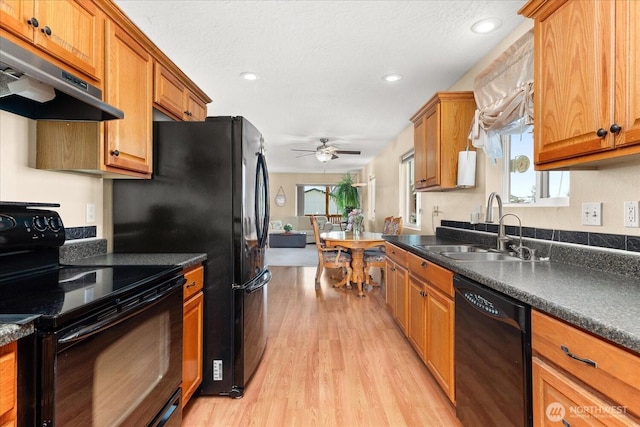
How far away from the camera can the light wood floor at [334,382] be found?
1.88m

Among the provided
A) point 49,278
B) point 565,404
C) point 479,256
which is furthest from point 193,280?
point 479,256

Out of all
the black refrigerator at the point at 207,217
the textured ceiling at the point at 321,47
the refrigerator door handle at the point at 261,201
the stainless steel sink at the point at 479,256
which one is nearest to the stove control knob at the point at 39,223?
the black refrigerator at the point at 207,217

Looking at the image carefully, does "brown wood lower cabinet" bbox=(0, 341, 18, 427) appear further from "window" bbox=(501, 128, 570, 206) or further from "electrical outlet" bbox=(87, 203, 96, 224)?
"window" bbox=(501, 128, 570, 206)

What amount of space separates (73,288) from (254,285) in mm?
1168

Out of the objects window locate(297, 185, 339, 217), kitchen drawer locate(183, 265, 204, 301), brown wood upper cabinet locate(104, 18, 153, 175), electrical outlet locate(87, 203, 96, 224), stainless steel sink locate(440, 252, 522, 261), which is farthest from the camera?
window locate(297, 185, 339, 217)

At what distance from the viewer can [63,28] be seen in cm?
138

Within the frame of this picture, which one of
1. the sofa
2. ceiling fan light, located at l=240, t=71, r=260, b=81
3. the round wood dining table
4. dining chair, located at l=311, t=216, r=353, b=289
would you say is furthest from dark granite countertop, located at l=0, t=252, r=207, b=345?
the sofa

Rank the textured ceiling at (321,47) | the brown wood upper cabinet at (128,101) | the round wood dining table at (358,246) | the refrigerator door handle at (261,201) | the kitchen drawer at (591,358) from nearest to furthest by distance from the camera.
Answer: the kitchen drawer at (591,358), the brown wood upper cabinet at (128,101), the textured ceiling at (321,47), the refrigerator door handle at (261,201), the round wood dining table at (358,246)

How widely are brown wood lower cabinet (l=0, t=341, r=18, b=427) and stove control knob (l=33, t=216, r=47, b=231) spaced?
0.82 meters

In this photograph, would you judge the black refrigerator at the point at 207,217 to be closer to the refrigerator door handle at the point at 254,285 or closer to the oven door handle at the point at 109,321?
the refrigerator door handle at the point at 254,285

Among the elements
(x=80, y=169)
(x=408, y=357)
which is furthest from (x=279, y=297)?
(x=80, y=169)

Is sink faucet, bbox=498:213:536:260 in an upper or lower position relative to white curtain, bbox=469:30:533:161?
lower

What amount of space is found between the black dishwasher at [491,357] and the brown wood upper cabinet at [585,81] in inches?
26.5

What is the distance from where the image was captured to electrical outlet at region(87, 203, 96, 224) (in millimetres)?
1963
